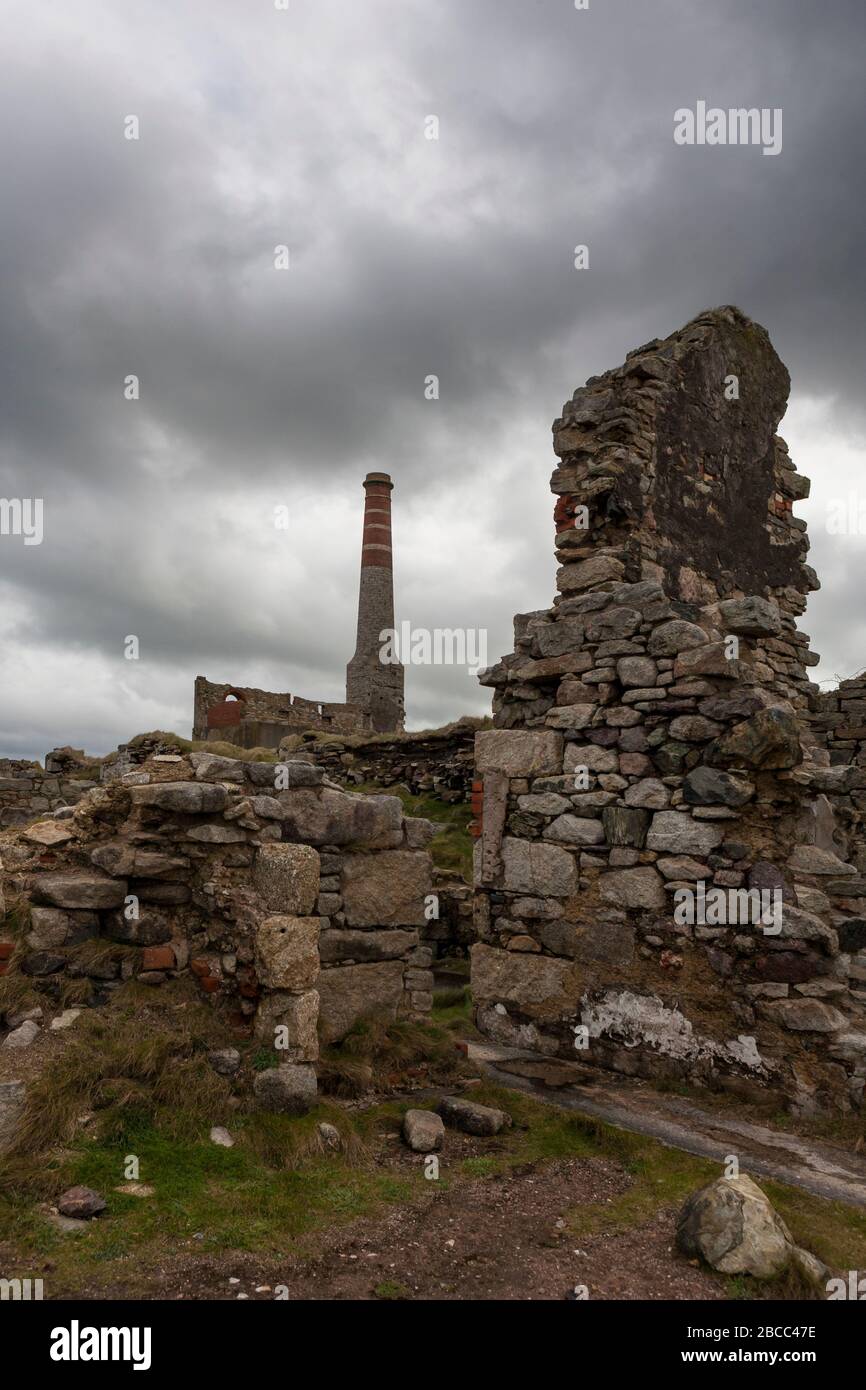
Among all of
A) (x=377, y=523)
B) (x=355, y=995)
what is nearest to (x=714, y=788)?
(x=355, y=995)

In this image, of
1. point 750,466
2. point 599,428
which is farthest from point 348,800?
point 750,466

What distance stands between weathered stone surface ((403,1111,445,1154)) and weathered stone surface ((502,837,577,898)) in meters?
2.32

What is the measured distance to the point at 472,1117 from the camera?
5016 mm

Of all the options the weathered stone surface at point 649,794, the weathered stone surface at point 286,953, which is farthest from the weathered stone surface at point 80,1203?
the weathered stone surface at point 649,794

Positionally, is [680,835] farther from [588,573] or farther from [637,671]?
[588,573]

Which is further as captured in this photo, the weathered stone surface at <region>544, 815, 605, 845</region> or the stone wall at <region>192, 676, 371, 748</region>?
the stone wall at <region>192, 676, 371, 748</region>

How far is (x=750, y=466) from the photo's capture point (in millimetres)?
8961

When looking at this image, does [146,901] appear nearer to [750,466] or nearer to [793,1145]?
[793,1145]

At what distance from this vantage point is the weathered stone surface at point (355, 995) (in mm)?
5648

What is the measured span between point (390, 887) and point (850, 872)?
3.15 meters

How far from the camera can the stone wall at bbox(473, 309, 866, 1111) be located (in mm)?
5695

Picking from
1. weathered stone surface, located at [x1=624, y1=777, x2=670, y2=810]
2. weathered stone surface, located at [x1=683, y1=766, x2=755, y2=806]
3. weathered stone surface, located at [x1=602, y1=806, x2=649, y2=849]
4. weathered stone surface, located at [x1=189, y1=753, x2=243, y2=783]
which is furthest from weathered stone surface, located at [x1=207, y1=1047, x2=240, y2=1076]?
weathered stone surface, located at [x1=683, y1=766, x2=755, y2=806]

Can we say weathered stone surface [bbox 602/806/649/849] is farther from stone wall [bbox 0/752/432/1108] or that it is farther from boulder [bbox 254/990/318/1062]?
boulder [bbox 254/990/318/1062]

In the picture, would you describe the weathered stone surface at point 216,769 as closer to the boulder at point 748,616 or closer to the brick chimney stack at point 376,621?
the boulder at point 748,616
